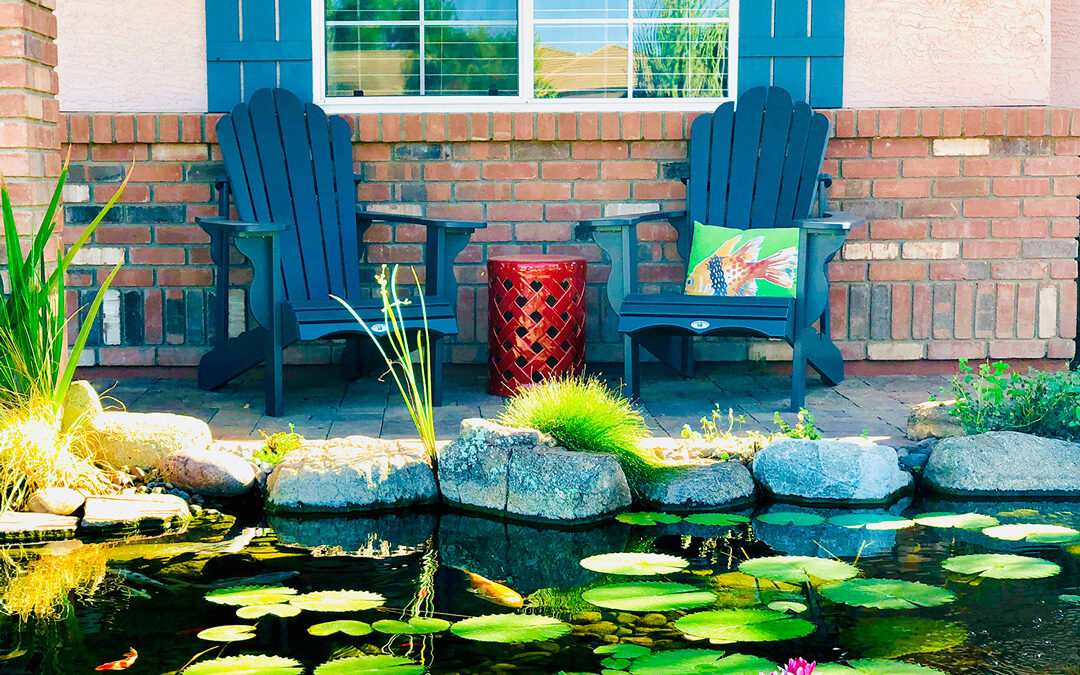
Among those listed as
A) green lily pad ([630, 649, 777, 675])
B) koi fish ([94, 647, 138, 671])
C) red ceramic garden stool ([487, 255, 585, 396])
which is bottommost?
koi fish ([94, 647, 138, 671])

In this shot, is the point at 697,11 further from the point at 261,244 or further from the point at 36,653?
the point at 36,653

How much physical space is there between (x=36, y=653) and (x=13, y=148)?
188 cm

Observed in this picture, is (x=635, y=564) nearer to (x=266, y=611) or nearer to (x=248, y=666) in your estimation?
(x=266, y=611)

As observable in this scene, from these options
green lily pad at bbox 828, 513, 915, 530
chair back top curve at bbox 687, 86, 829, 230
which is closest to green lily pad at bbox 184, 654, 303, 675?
Answer: green lily pad at bbox 828, 513, 915, 530

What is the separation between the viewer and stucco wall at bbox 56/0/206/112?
4.90m

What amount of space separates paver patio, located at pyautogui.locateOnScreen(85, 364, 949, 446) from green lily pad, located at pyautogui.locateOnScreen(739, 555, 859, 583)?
1216 millimetres

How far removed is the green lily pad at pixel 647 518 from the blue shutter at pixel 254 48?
2499 millimetres

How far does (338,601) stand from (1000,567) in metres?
1.39

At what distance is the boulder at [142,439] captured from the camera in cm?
349

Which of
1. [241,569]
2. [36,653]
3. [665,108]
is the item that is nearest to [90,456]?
[241,569]

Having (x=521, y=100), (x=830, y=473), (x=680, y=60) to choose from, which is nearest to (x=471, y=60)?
(x=521, y=100)

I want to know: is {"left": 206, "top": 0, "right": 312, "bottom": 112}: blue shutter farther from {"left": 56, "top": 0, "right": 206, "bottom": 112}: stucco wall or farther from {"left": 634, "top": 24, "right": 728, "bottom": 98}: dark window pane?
{"left": 634, "top": 24, "right": 728, "bottom": 98}: dark window pane

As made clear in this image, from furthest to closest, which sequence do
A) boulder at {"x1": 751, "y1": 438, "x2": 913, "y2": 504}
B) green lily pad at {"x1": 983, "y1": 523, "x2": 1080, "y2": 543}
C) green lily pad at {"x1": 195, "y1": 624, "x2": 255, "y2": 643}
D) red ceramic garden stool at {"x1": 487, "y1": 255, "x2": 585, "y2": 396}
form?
red ceramic garden stool at {"x1": 487, "y1": 255, "x2": 585, "y2": 396}
boulder at {"x1": 751, "y1": 438, "x2": 913, "y2": 504}
green lily pad at {"x1": 983, "y1": 523, "x2": 1080, "y2": 543}
green lily pad at {"x1": 195, "y1": 624, "x2": 255, "y2": 643}

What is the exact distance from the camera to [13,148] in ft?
12.1
